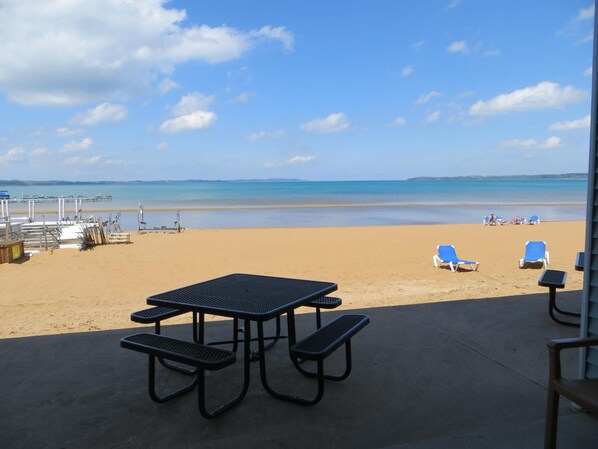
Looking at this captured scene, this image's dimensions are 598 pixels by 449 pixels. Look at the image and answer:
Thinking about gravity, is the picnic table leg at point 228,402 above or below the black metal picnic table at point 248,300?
below

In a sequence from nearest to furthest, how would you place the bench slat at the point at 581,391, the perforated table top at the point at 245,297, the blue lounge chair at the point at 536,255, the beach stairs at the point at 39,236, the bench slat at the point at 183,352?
the bench slat at the point at 581,391 < the bench slat at the point at 183,352 < the perforated table top at the point at 245,297 < the blue lounge chair at the point at 536,255 < the beach stairs at the point at 39,236

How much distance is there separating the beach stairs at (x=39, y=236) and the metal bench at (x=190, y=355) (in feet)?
40.2

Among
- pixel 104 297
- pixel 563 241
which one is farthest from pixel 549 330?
pixel 563 241

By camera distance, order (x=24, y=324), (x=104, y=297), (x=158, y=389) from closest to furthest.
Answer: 1. (x=158, y=389)
2. (x=24, y=324)
3. (x=104, y=297)

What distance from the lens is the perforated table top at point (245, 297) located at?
2602mm

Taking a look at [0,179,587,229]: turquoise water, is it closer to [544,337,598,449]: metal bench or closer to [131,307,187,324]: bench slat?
[131,307,187,324]: bench slat

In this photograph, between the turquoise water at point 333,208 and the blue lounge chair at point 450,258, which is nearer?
the blue lounge chair at point 450,258

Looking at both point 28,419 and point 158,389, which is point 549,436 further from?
point 28,419

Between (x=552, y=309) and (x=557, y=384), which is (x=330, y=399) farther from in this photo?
(x=552, y=309)

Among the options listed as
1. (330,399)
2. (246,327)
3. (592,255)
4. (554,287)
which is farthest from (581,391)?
(554,287)

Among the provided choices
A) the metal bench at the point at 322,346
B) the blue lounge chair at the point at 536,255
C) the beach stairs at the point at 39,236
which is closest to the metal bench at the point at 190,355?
the metal bench at the point at 322,346

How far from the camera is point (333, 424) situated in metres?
2.53

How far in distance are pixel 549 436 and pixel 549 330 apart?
7.66ft

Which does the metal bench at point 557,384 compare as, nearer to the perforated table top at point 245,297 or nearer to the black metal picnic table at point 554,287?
the perforated table top at point 245,297
